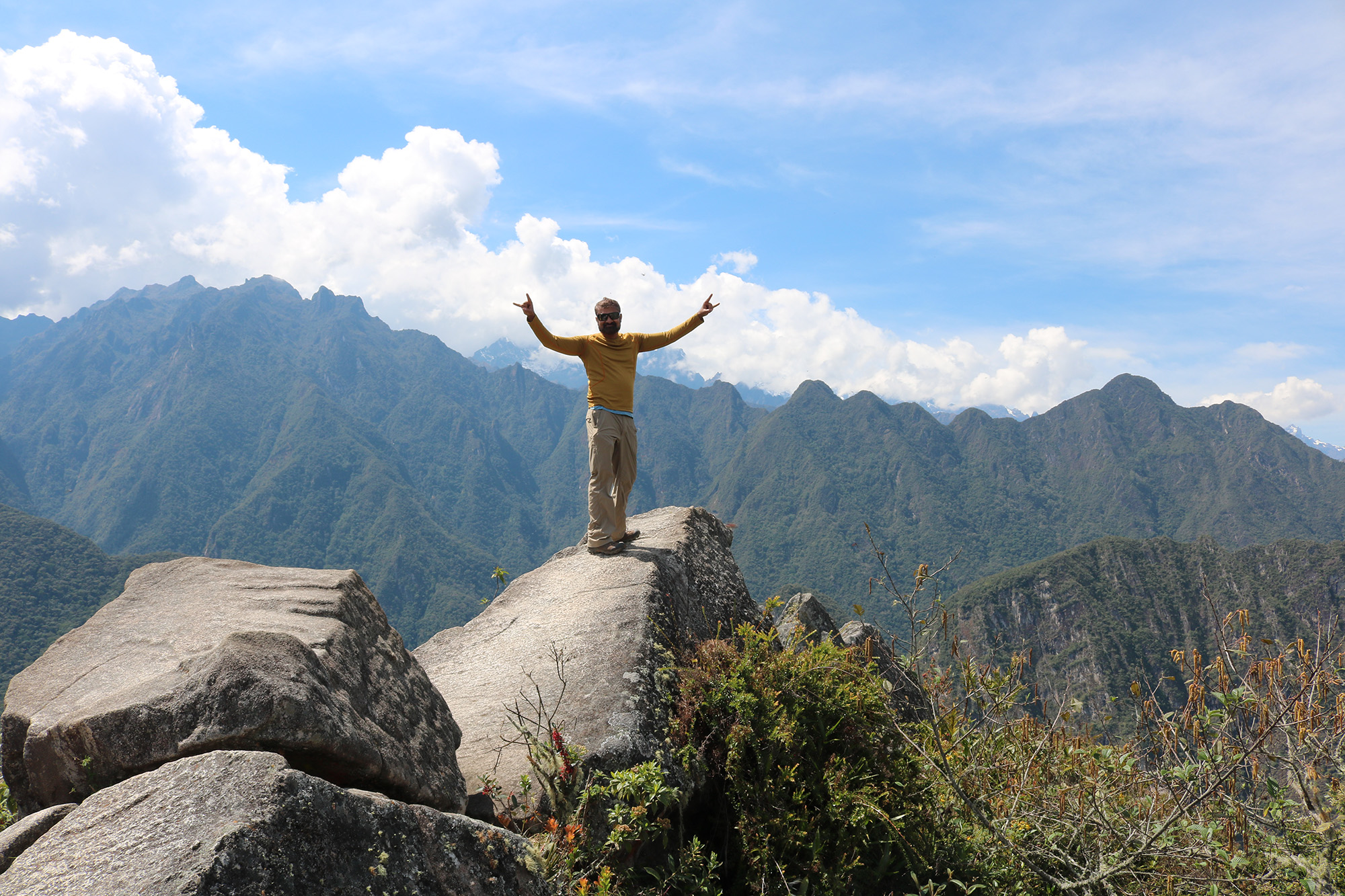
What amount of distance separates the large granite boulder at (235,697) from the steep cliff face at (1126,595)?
158249 mm

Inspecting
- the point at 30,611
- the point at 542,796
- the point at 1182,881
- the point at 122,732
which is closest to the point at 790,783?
the point at 542,796

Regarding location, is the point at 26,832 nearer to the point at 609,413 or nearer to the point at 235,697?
the point at 235,697

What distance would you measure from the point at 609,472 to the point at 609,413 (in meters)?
0.76

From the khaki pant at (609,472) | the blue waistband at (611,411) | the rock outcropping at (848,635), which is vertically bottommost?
the rock outcropping at (848,635)

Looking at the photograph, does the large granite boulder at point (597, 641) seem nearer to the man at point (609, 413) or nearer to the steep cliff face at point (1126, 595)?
the man at point (609, 413)

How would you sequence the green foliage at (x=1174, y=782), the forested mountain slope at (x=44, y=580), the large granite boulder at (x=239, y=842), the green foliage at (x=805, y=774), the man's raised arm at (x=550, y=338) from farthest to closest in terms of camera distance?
the forested mountain slope at (x=44, y=580) < the man's raised arm at (x=550, y=338) < the green foliage at (x=805, y=774) < the green foliage at (x=1174, y=782) < the large granite boulder at (x=239, y=842)

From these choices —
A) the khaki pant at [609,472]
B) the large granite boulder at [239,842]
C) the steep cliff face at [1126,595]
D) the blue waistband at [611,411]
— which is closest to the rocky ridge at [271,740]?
the large granite boulder at [239,842]

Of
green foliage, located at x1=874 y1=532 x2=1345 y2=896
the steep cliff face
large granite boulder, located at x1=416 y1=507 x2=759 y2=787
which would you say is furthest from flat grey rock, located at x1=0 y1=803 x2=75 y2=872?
the steep cliff face

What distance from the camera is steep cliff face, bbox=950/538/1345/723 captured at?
148625mm

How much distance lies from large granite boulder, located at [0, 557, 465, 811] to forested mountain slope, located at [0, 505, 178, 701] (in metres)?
149

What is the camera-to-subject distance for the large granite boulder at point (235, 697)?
11.0 ft

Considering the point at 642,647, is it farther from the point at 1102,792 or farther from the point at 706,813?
the point at 1102,792

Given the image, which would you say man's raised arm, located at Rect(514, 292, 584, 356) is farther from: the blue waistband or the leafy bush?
the leafy bush

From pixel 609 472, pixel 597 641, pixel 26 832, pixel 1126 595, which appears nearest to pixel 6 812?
pixel 26 832
